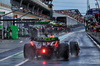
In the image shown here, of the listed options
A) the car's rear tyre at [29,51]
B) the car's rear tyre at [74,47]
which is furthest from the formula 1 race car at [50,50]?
the car's rear tyre at [74,47]

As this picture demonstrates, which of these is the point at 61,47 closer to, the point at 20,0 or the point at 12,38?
the point at 12,38

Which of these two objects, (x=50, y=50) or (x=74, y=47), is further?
(x=74, y=47)

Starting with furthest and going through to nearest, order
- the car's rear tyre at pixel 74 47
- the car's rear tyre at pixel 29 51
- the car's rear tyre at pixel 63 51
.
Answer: the car's rear tyre at pixel 74 47, the car's rear tyre at pixel 29 51, the car's rear tyre at pixel 63 51

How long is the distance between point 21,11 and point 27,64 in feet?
174

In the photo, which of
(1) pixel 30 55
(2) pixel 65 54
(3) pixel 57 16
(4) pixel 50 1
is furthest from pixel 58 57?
(3) pixel 57 16

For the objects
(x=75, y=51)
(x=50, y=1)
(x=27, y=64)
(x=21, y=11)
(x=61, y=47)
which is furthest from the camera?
(x=50, y=1)

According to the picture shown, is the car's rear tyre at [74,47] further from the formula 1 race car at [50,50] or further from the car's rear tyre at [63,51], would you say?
the car's rear tyre at [63,51]

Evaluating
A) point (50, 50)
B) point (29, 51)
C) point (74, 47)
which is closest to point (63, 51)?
point (50, 50)

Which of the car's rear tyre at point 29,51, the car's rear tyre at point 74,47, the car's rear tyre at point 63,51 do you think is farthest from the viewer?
the car's rear tyre at point 74,47

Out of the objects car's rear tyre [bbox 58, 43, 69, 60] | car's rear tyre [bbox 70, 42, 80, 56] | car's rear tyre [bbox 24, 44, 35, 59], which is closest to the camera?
car's rear tyre [bbox 58, 43, 69, 60]

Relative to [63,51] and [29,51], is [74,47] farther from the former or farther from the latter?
[29,51]

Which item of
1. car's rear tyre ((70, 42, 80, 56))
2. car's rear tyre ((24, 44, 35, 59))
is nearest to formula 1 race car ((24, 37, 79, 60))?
car's rear tyre ((24, 44, 35, 59))

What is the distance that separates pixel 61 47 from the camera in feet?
43.3

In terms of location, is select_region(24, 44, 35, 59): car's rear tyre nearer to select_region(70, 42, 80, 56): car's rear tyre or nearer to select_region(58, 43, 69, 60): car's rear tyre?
select_region(58, 43, 69, 60): car's rear tyre
